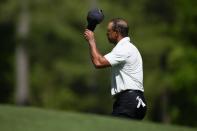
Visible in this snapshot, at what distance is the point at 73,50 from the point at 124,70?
149 ft

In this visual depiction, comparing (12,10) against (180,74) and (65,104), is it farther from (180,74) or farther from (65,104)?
(180,74)

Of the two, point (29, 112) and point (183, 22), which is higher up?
point (183, 22)

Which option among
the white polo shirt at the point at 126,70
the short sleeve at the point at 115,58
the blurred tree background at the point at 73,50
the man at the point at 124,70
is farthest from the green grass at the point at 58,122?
the blurred tree background at the point at 73,50

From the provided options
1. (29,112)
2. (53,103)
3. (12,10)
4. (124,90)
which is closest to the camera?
(124,90)

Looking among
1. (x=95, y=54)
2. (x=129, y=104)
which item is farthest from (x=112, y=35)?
(x=129, y=104)

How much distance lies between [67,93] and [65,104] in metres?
0.87

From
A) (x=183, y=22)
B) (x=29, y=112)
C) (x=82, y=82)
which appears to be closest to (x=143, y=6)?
(x=82, y=82)

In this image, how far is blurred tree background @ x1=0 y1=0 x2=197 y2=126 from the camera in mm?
55062

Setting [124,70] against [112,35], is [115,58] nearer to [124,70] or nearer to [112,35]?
[124,70]

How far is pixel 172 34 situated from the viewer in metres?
50.0

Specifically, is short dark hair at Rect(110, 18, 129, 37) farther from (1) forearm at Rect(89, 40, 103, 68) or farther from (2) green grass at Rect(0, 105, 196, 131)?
(2) green grass at Rect(0, 105, 196, 131)

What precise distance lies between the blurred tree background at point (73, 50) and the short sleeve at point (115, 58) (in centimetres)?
3666

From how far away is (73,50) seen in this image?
58312 millimetres

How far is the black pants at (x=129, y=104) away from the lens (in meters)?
13.1
